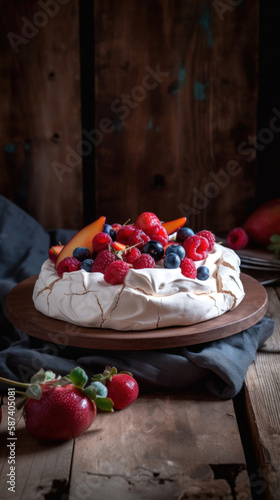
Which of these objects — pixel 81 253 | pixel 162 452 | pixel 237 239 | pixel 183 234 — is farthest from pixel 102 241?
pixel 237 239

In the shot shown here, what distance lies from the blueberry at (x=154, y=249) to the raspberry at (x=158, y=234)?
93 mm

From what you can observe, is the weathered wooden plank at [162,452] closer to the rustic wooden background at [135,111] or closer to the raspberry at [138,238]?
the raspberry at [138,238]

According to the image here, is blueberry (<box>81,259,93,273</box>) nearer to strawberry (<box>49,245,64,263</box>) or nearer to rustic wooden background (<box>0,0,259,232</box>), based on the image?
strawberry (<box>49,245,64,263</box>)

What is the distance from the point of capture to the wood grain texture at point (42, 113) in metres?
3.22

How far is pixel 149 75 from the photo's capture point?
330 cm

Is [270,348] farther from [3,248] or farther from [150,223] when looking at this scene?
[3,248]

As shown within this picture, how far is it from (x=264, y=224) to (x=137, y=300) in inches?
57.8

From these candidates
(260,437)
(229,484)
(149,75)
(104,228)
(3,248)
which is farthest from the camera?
(149,75)

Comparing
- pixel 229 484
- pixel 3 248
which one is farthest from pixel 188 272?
pixel 3 248

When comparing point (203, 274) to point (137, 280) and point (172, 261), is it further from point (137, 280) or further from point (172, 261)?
point (137, 280)

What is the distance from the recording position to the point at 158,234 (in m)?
1.92

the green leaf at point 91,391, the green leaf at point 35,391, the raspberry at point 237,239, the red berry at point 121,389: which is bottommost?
the raspberry at point 237,239

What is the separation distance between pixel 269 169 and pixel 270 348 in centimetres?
180

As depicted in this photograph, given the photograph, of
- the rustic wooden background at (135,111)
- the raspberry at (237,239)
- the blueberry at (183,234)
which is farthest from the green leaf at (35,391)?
the rustic wooden background at (135,111)
